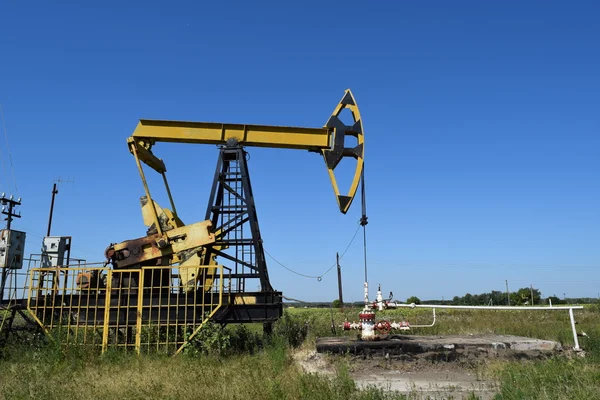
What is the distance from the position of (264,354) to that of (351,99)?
18.2ft

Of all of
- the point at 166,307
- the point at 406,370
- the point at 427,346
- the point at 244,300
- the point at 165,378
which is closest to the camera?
the point at 165,378

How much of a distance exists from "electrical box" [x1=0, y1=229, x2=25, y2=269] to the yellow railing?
1.67m

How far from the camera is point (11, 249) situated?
10.3 metres

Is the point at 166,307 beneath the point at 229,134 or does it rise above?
beneath

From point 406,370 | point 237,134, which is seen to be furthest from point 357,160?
point 406,370

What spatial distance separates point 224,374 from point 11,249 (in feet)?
23.1

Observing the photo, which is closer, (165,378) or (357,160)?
(165,378)

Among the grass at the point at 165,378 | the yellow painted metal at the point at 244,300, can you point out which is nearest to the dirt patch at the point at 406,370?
the grass at the point at 165,378

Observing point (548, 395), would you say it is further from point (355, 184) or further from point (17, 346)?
point (17, 346)

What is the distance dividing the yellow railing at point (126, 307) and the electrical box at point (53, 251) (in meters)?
2.36

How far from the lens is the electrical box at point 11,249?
10.2m

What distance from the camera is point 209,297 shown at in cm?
878

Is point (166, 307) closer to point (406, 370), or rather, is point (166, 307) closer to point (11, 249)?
point (11, 249)

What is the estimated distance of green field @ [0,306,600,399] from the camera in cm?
507
